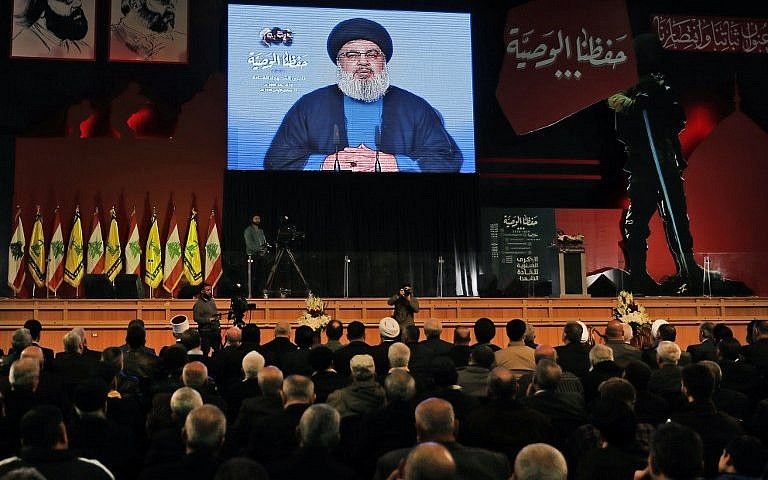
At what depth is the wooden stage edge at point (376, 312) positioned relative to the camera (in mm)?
10562

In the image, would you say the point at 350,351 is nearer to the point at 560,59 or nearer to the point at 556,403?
the point at 556,403

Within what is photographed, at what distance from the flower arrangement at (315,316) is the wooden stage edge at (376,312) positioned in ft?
1.69

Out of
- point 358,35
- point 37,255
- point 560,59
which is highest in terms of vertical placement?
point 358,35

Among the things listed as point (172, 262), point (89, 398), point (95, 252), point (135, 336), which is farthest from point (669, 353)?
point (95, 252)

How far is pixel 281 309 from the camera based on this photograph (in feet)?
35.9

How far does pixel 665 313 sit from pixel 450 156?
449cm

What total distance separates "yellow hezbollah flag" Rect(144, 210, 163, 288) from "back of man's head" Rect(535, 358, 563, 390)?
9953 mm

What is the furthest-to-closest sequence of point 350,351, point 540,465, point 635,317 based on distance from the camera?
point 635,317 → point 350,351 → point 540,465

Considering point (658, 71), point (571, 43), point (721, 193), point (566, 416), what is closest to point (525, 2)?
point (571, 43)

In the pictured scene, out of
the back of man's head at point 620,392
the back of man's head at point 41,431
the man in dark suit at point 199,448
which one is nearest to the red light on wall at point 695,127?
the back of man's head at point 620,392

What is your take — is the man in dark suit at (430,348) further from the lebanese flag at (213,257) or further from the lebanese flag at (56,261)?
the lebanese flag at (56,261)

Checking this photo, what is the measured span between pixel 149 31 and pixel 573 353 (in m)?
10.9

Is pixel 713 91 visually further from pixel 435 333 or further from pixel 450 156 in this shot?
pixel 435 333

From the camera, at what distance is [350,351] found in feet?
18.4
